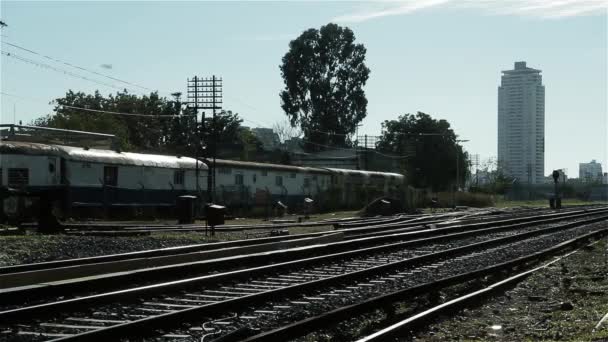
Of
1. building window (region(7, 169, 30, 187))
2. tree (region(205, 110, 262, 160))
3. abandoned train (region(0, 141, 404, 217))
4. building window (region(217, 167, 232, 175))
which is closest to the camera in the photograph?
building window (region(7, 169, 30, 187))

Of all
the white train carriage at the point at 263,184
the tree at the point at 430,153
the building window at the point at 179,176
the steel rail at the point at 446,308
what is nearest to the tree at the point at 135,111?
the tree at the point at 430,153

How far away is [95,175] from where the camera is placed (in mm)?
33531

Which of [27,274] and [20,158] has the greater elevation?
[20,158]

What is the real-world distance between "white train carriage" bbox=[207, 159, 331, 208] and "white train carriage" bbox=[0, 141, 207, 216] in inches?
100

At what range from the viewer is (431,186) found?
297 feet

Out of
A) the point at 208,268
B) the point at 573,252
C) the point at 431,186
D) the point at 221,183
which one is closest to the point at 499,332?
the point at 208,268

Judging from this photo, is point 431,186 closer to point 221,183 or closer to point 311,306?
point 221,183

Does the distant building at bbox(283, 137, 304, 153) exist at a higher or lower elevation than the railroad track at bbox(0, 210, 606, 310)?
higher

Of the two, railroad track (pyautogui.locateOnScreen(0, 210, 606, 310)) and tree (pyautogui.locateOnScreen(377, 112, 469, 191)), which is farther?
tree (pyautogui.locateOnScreen(377, 112, 469, 191))

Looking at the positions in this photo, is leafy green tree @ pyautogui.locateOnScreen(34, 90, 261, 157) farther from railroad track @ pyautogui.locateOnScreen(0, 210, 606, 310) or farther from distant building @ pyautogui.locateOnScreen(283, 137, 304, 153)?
railroad track @ pyautogui.locateOnScreen(0, 210, 606, 310)

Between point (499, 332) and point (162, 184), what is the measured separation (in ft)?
100

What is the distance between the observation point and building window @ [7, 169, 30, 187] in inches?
1190

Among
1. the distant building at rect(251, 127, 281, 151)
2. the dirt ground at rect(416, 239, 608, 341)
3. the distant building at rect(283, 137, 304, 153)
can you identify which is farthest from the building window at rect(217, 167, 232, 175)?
the distant building at rect(251, 127, 281, 151)

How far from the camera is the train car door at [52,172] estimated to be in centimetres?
3125
